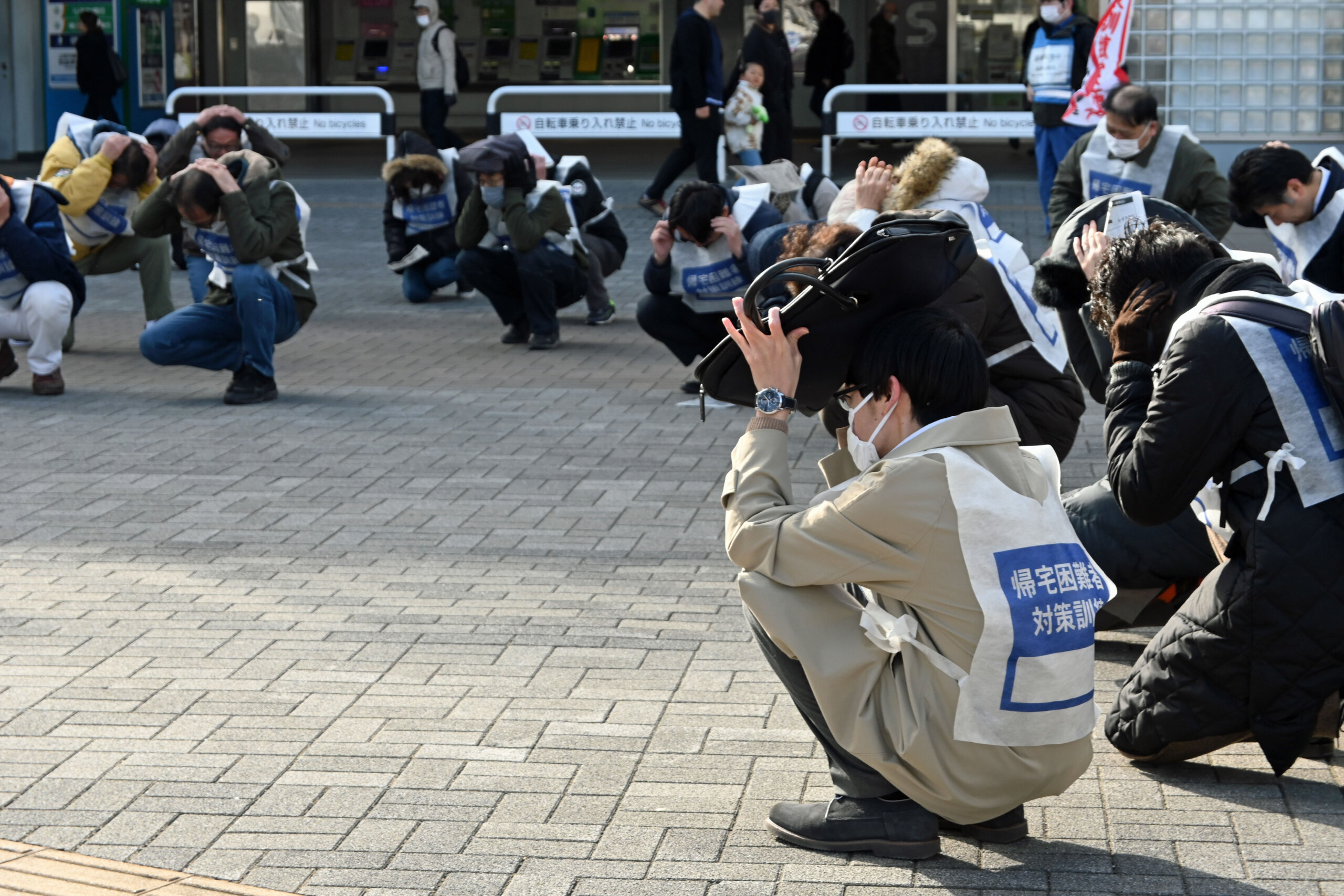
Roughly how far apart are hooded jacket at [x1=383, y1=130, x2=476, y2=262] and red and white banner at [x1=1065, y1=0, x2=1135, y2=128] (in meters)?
4.85

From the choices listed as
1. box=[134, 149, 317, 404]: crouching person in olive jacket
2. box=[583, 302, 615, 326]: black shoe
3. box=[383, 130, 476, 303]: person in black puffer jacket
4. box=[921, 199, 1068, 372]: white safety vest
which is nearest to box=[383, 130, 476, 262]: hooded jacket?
box=[383, 130, 476, 303]: person in black puffer jacket

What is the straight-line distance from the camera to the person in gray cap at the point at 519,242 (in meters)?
9.75

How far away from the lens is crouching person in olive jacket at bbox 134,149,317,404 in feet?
26.8

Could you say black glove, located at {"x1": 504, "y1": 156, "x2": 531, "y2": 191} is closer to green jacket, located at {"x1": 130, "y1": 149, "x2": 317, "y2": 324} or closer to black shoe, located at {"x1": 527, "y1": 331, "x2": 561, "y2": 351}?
black shoe, located at {"x1": 527, "y1": 331, "x2": 561, "y2": 351}

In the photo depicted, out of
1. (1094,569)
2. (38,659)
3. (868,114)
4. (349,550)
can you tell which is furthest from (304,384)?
(868,114)

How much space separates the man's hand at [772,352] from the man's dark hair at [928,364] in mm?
130

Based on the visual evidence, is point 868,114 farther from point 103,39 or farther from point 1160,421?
point 1160,421

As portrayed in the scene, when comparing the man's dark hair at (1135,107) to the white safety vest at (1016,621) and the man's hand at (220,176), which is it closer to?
the man's hand at (220,176)

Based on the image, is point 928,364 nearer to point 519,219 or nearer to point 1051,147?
point 519,219

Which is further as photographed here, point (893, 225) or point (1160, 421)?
point (1160, 421)

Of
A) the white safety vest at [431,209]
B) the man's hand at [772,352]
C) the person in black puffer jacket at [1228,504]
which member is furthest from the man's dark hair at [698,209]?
the man's hand at [772,352]

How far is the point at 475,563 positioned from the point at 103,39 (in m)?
16.5

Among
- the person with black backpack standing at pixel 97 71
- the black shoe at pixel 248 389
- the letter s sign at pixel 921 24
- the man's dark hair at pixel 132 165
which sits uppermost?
the letter s sign at pixel 921 24

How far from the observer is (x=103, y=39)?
1983 cm
